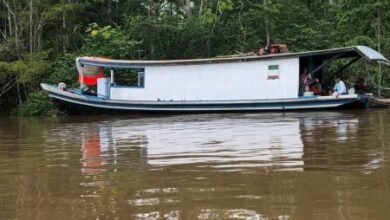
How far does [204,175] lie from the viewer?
5.92 metres

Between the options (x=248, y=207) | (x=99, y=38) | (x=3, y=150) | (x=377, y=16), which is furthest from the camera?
(x=99, y=38)

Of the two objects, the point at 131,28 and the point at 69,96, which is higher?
the point at 131,28

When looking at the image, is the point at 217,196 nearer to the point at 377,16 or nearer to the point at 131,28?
the point at 377,16

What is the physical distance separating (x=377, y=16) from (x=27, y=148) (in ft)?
47.8

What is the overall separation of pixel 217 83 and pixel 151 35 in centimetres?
582

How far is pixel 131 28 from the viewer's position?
22984 millimetres

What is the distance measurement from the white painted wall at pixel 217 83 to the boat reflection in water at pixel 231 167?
5694mm

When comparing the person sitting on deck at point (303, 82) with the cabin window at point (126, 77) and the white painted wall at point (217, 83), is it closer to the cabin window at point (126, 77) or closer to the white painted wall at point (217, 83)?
the white painted wall at point (217, 83)

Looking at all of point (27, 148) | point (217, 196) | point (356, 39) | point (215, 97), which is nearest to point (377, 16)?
point (356, 39)

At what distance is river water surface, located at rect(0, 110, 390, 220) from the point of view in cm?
437

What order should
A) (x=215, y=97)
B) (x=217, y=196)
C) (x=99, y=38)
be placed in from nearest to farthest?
(x=217, y=196), (x=215, y=97), (x=99, y=38)

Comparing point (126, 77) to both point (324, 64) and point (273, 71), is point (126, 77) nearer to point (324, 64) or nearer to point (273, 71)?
point (273, 71)

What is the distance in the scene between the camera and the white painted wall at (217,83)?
17266mm

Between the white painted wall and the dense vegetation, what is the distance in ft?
12.8
